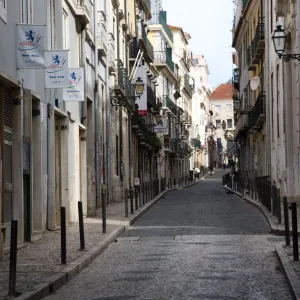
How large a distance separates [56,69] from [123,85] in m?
21.3

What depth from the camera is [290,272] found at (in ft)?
37.7

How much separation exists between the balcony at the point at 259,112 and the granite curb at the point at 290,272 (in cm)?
2743

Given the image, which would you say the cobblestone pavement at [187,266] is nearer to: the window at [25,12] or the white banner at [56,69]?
the white banner at [56,69]

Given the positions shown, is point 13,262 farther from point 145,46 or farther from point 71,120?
point 145,46

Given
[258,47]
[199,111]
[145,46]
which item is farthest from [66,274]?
[199,111]

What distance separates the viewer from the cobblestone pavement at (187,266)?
1066 cm

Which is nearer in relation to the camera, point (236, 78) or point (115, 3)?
point (115, 3)

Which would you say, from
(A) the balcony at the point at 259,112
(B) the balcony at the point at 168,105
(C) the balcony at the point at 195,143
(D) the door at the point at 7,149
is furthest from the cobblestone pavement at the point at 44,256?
(C) the balcony at the point at 195,143

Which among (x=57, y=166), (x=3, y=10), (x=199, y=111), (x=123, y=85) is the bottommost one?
(x=57, y=166)

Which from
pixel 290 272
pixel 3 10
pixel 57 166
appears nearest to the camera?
pixel 290 272

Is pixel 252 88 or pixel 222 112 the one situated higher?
pixel 222 112

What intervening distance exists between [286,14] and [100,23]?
20.3 ft

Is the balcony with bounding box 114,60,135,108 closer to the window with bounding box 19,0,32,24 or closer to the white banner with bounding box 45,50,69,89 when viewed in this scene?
the white banner with bounding box 45,50,69,89

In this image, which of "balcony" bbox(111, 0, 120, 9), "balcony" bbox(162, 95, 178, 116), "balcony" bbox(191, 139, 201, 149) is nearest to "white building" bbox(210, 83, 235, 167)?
"balcony" bbox(191, 139, 201, 149)
